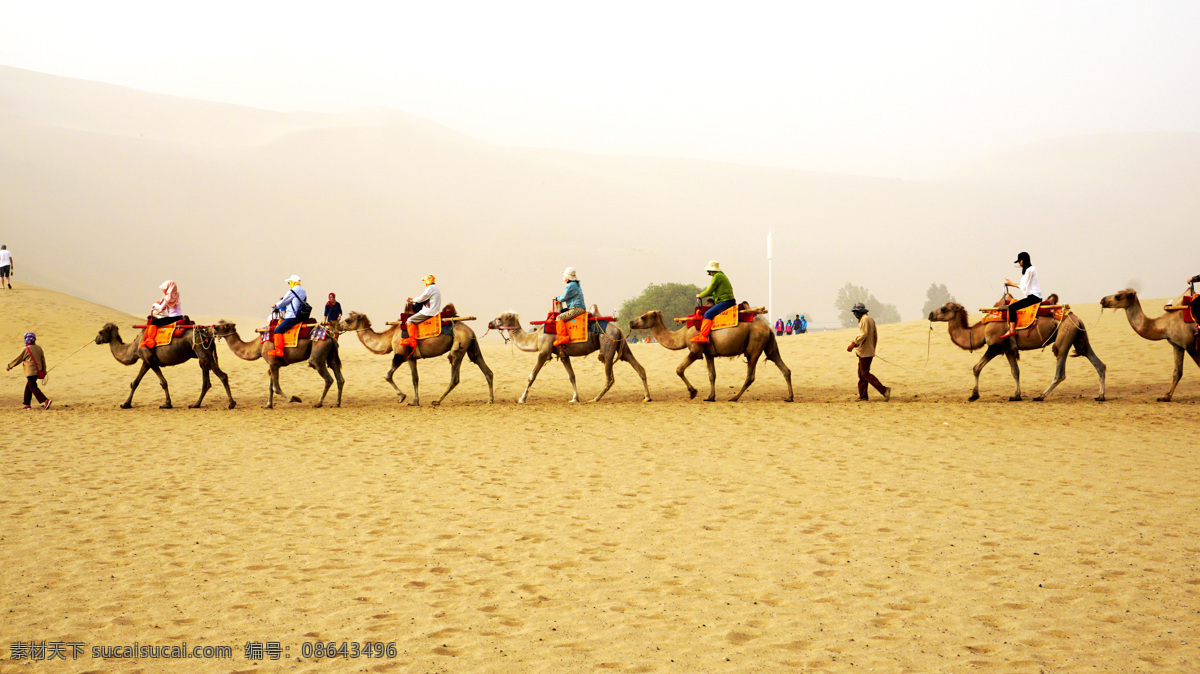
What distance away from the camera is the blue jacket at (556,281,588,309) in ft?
55.5

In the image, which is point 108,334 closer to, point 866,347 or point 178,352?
point 178,352

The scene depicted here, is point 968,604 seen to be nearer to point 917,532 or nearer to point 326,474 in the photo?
point 917,532

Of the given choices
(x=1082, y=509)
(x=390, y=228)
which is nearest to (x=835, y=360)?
(x=1082, y=509)

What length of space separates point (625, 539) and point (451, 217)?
332 ft

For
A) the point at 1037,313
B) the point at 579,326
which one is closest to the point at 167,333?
the point at 579,326

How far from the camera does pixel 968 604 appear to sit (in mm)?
5625

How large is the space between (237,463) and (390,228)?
89942 mm

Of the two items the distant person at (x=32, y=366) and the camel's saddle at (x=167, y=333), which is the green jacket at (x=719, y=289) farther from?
the distant person at (x=32, y=366)

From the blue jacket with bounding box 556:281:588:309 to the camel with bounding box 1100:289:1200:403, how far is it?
32.5 feet

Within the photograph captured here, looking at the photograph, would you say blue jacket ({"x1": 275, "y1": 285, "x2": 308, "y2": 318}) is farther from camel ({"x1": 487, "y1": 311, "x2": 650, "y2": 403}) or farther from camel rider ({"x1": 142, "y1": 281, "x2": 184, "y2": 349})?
camel ({"x1": 487, "y1": 311, "x2": 650, "y2": 403})

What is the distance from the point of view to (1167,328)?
15.3 metres

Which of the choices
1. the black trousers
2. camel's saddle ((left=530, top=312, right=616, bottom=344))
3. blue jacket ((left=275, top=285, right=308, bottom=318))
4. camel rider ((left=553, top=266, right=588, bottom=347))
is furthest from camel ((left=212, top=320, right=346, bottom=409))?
camel rider ((left=553, top=266, right=588, bottom=347))

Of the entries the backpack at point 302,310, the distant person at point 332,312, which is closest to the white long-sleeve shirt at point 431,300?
the distant person at point 332,312

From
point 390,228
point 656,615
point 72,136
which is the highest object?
point 72,136
